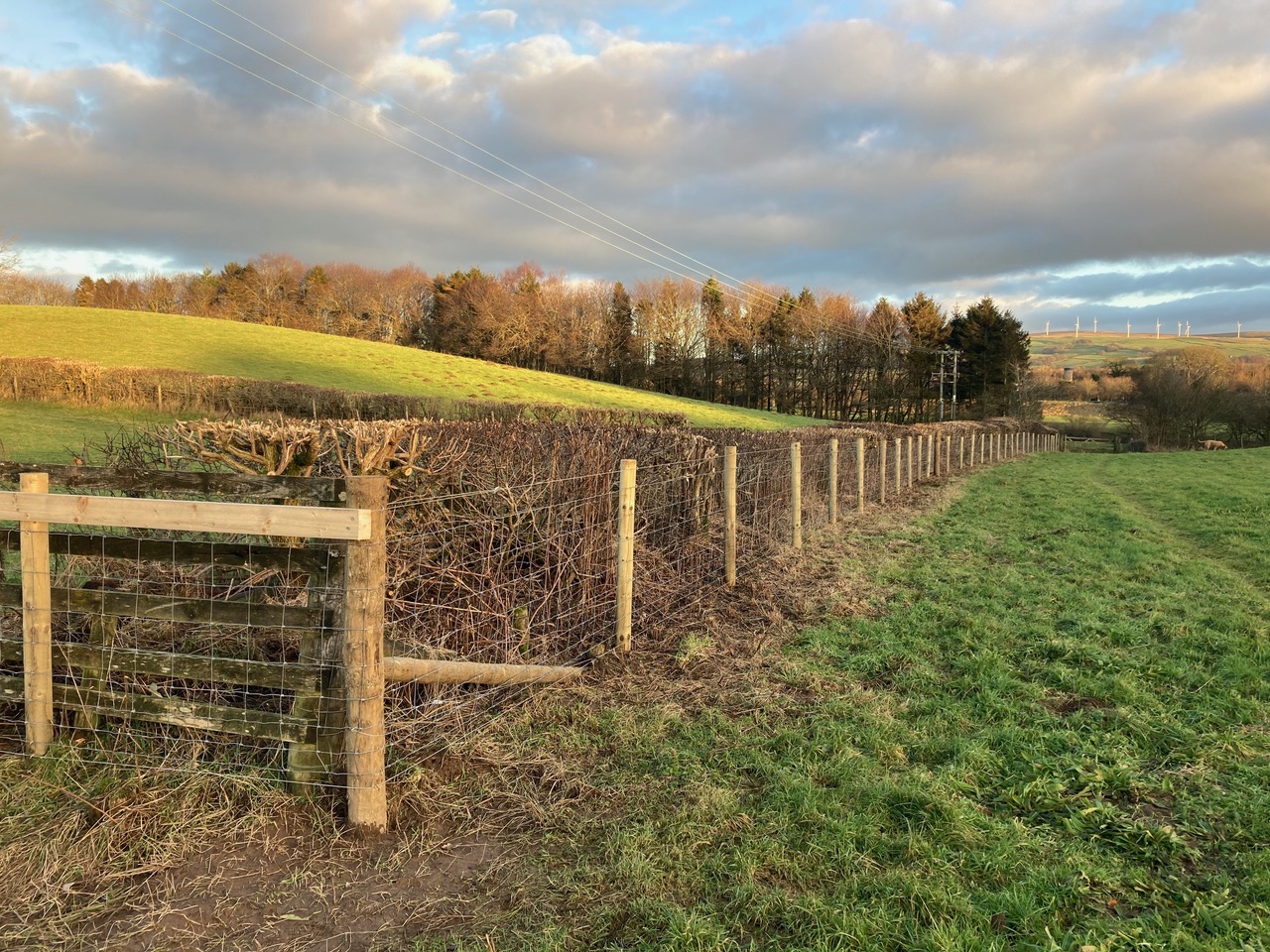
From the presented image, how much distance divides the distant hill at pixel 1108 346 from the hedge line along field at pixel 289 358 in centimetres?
10474

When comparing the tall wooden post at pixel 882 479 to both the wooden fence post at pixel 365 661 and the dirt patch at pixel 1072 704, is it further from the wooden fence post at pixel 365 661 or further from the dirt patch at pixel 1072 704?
the wooden fence post at pixel 365 661

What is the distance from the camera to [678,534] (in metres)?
8.09

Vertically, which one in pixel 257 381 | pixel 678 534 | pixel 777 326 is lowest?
pixel 678 534

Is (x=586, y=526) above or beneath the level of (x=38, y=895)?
above

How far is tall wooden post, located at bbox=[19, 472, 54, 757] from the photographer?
3.41m

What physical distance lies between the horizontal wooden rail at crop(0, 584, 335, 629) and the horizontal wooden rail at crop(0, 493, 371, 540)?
1.28 feet

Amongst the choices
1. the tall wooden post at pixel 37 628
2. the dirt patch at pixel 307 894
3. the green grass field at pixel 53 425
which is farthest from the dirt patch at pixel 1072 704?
the green grass field at pixel 53 425

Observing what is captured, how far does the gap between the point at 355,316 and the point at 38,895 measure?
257 ft

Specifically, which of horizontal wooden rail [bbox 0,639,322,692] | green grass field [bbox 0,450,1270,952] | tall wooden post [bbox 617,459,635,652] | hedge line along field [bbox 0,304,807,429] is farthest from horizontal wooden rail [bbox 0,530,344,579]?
hedge line along field [bbox 0,304,807,429]

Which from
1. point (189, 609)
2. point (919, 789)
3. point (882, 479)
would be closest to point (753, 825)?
point (919, 789)

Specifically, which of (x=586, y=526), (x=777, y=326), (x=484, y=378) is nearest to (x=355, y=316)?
(x=484, y=378)

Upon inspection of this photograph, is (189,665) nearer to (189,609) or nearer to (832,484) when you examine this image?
(189,609)

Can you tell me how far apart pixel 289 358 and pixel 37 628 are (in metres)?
41.3

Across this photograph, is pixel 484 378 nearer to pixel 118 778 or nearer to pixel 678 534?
pixel 678 534
